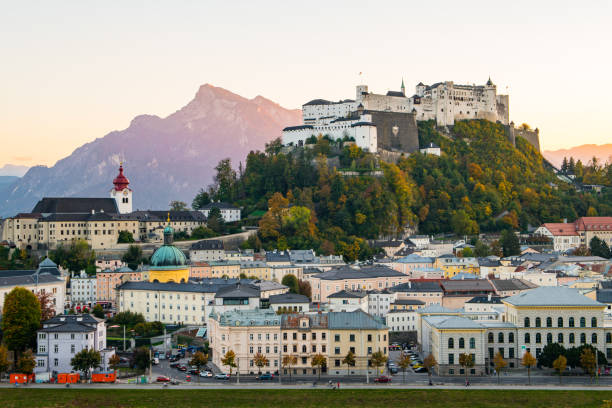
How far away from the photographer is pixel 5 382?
50594 mm

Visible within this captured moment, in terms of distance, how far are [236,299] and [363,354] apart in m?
13.9

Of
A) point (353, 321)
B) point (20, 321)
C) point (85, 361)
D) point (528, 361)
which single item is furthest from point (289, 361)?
point (20, 321)

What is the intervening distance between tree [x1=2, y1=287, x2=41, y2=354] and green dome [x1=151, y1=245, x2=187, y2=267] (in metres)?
20.4

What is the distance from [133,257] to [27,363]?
122ft

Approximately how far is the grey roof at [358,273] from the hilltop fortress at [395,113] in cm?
3177

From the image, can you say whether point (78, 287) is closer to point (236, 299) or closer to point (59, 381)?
point (236, 299)

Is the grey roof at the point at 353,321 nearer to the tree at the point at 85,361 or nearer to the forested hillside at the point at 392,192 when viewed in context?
the tree at the point at 85,361

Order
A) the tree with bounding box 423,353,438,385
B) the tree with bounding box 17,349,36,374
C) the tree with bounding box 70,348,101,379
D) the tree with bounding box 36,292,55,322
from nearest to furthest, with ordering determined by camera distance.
A: the tree with bounding box 17,349,36,374, the tree with bounding box 70,348,101,379, the tree with bounding box 423,353,438,385, the tree with bounding box 36,292,55,322

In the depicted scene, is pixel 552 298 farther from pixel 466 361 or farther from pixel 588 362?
pixel 466 361

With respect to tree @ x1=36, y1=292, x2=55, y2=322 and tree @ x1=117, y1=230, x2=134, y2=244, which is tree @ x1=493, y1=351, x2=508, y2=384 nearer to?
tree @ x1=36, y1=292, x2=55, y2=322

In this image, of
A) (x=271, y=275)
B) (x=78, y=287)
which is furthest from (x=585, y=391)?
(x=78, y=287)

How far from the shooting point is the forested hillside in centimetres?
9894

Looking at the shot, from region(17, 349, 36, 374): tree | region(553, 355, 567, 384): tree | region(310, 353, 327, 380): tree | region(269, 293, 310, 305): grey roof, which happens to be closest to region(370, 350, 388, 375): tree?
region(310, 353, 327, 380): tree

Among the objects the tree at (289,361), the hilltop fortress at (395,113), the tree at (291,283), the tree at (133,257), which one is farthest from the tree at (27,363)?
the hilltop fortress at (395,113)
